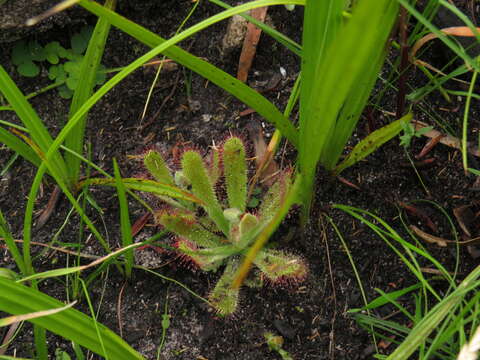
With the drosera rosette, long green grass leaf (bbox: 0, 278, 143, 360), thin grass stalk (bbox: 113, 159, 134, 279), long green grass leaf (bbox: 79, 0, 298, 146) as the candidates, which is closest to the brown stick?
the drosera rosette

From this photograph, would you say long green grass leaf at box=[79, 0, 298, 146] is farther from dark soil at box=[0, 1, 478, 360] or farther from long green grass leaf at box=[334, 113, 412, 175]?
dark soil at box=[0, 1, 478, 360]

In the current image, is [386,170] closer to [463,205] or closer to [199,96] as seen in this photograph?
[463,205]

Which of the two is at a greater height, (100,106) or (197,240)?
(100,106)

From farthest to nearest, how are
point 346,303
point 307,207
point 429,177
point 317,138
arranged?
point 429,177 → point 346,303 → point 307,207 → point 317,138

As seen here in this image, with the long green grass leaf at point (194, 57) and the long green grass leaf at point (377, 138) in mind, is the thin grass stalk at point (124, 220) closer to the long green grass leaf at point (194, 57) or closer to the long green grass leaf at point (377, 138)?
the long green grass leaf at point (194, 57)

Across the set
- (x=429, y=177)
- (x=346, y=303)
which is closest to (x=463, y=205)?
(x=429, y=177)

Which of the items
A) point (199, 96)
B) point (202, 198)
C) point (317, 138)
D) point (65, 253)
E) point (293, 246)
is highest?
point (317, 138)

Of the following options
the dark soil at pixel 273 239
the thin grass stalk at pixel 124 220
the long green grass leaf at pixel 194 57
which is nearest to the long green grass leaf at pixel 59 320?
the thin grass stalk at pixel 124 220
